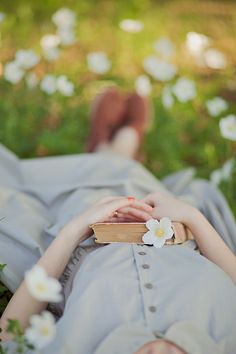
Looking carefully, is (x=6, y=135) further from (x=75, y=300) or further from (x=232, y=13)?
(x=232, y=13)

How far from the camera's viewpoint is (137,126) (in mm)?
2887

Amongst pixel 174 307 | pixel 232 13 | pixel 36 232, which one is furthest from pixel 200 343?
pixel 232 13

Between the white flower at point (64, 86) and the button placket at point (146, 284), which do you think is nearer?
the button placket at point (146, 284)

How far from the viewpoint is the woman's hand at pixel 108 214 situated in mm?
1744

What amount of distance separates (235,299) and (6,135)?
1.57 meters

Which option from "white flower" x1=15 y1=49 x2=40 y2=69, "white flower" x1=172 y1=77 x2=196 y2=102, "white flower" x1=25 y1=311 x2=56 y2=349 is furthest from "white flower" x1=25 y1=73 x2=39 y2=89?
"white flower" x1=25 y1=311 x2=56 y2=349

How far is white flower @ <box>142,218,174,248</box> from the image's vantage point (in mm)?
1680

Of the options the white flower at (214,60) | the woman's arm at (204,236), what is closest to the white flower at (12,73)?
the white flower at (214,60)

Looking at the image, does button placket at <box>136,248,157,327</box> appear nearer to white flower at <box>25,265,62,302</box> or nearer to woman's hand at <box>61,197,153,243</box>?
woman's hand at <box>61,197,153,243</box>

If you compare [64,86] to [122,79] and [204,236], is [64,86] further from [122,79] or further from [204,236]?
[204,236]

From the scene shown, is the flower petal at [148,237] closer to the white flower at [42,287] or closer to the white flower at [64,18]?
the white flower at [42,287]

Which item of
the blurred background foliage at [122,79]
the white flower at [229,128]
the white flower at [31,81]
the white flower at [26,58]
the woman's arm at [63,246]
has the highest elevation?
the woman's arm at [63,246]

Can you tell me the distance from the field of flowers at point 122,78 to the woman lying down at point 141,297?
83 cm

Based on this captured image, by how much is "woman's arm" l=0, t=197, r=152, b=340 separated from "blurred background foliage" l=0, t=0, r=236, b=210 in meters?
0.93
